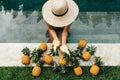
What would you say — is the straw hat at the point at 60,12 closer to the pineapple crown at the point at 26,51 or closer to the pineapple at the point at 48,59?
the pineapple at the point at 48,59

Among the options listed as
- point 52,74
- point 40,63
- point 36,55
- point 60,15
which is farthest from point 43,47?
point 60,15

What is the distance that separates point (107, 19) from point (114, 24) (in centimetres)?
19

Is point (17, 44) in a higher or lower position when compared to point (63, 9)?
lower

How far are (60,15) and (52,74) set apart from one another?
1077mm

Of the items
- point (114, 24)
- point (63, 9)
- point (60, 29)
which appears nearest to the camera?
point (63, 9)

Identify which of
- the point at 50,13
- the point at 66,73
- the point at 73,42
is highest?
the point at 50,13

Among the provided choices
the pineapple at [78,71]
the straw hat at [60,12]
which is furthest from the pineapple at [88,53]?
the straw hat at [60,12]

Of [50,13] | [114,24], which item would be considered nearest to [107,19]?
[114,24]

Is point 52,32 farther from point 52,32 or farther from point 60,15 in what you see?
point 60,15

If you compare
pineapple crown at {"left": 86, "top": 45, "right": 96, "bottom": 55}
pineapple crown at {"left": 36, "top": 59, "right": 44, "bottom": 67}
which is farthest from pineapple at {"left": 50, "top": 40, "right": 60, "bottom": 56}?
pineapple crown at {"left": 86, "top": 45, "right": 96, "bottom": 55}

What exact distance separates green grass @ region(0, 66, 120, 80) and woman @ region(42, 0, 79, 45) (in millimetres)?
590

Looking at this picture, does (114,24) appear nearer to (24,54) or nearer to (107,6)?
(107,6)

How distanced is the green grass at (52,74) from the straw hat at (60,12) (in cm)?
87

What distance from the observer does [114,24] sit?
8.93 meters
